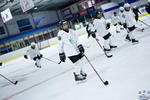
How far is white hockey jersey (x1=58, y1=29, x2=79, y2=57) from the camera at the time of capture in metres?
3.36

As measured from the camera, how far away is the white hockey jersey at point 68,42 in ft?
11.0

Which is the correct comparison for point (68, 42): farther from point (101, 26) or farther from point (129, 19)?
point (129, 19)

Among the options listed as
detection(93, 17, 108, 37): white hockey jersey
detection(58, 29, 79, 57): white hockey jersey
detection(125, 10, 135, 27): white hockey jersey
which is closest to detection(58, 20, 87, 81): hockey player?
detection(58, 29, 79, 57): white hockey jersey

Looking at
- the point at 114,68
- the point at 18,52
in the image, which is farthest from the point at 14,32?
the point at 114,68

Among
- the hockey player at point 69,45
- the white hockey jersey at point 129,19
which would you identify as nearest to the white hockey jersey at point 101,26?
the white hockey jersey at point 129,19

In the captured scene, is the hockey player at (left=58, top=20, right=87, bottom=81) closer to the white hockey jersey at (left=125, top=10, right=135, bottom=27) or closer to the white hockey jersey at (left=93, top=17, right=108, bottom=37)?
the white hockey jersey at (left=93, top=17, right=108, bottom=37)

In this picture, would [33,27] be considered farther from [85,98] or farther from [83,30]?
[85,98]

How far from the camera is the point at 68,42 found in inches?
133

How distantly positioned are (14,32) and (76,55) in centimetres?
1898

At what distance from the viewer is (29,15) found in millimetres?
23000

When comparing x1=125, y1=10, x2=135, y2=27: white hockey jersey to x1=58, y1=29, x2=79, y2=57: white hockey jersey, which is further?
x1=125, y1=10, x2=135, y2=27: white hockey jersey

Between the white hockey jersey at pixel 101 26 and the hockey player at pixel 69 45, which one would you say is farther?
the white hockey jersey at pixel 101 26

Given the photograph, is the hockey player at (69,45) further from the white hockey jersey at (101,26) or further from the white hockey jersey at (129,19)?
the white hockey jersey at (129,19)

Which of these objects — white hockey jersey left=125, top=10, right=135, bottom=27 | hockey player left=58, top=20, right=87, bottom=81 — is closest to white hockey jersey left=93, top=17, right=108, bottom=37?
white hockey jersey left=125, top=10, right=135, bottom=27
